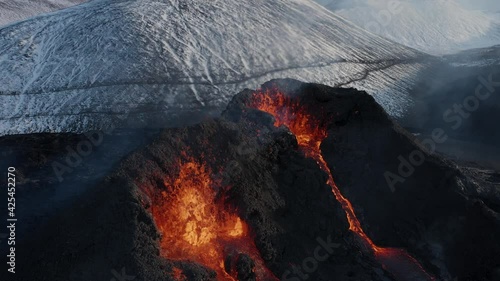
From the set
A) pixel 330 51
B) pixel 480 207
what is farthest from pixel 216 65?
pixel 480 207

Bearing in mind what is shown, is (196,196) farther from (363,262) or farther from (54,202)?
(363,262)

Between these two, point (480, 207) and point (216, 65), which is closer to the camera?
point (480, 207)

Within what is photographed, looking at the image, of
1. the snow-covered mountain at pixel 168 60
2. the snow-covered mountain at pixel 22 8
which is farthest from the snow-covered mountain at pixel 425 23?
the snow-covered mountain at pixel 22 8

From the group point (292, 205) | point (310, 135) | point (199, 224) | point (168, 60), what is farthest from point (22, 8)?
point (292, 205)

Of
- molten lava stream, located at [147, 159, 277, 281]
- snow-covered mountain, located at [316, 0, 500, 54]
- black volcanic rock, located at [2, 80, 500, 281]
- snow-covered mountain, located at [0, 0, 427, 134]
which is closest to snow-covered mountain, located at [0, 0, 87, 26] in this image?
snow-covered mountain, located at [0, 0, 427, 134]

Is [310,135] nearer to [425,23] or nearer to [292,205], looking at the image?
[292,205]
